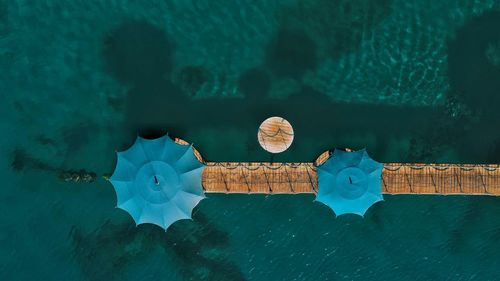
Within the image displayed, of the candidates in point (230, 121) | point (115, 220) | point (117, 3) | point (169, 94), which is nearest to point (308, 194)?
point (230, 121)

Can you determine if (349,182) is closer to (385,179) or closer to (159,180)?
(385,179)

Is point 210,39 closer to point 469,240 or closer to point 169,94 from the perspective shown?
point 169,94

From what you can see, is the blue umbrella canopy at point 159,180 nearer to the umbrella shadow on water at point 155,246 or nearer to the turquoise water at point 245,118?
the turquoise water at point 245,118

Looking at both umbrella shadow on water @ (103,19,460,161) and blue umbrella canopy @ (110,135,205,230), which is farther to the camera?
umbrella shadow on water @ (103,19,460,161)

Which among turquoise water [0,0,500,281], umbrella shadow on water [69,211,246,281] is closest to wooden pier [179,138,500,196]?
turquoise water [0,0,500,281]

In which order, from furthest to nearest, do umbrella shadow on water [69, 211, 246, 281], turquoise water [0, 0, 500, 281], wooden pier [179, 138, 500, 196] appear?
umbrella shadow on water [69, 211, 246, 281] → turquoise water [0, 0, 500, 281] → wooden pier [179, 138, 500, 196]

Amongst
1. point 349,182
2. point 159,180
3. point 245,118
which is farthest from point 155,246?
point 349,182

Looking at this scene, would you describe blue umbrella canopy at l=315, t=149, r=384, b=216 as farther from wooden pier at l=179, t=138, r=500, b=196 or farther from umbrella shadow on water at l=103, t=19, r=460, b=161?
umbrella shadow on water at l=103, t=19, r=460, b=161
